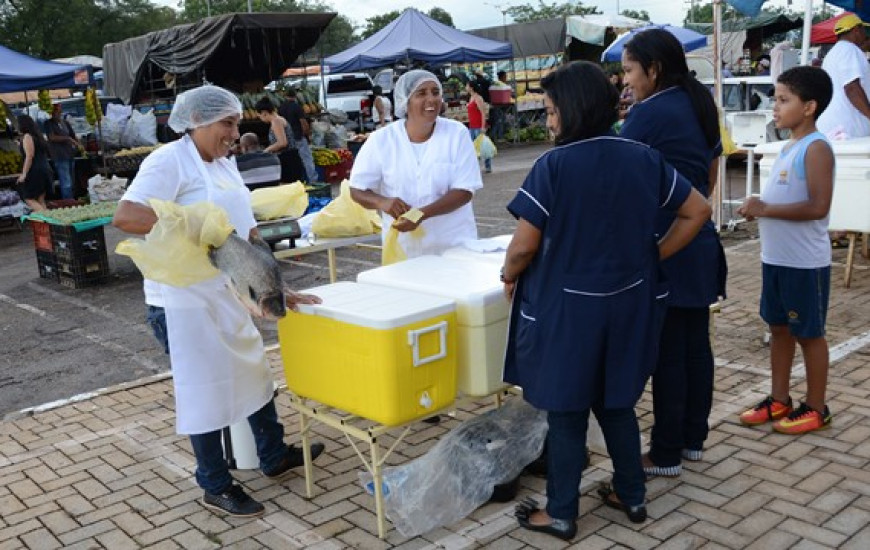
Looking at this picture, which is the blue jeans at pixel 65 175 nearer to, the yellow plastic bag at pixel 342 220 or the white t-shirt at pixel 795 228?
the yellow plastic bag at pixel 342 220

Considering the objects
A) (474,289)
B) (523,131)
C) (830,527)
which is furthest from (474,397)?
(523,131)

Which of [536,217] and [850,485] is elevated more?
[536,217]

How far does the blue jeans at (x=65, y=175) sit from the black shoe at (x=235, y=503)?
→ 11.5 m

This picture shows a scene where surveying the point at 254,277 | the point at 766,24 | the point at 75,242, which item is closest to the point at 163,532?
the point at 254,277

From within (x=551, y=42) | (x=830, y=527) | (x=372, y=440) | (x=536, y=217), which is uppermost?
(x=551, y=42)

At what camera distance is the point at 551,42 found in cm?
2234

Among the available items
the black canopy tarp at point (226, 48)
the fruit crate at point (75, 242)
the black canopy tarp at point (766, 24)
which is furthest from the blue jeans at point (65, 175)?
the black canopy tarp at point (766, 24)

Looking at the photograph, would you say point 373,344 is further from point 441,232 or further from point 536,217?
point 441,232

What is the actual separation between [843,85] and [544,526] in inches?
213

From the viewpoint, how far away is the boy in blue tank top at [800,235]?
3.90m

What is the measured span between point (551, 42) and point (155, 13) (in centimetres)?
3184

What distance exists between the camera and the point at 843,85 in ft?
23.1

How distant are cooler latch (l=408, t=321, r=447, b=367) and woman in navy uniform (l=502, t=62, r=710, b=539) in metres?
0.26

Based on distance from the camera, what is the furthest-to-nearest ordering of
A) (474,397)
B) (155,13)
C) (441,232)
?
1. (155,13)
2. (441,232)
3. (474,397)
